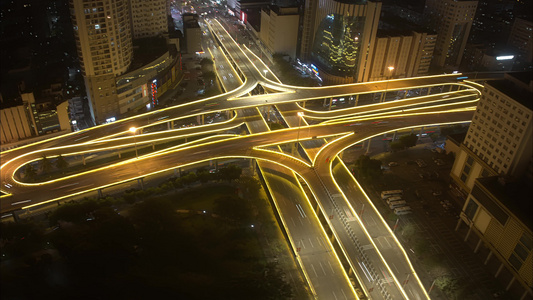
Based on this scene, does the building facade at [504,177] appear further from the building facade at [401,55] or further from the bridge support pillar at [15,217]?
the bridge support pillar at [15,217]

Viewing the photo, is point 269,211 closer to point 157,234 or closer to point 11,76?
point 157,234

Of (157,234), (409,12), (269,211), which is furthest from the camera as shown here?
(409,12)

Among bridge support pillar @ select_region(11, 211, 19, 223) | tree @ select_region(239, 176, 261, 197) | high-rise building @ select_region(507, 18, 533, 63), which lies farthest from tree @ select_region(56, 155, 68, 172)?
high-rise building @ select_region(507, 18, 533, 63)

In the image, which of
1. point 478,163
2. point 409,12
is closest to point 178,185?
point 478,163

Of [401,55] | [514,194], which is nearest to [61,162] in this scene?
[514,194]

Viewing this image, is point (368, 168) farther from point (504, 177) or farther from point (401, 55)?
point (401, 55)

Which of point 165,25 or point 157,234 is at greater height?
point 165,25
